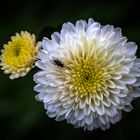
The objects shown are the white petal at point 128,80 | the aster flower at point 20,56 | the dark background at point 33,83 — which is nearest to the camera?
the white petal at point 128,80

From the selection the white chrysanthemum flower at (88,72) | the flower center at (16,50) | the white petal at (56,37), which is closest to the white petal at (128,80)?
the white chrysanthemum flower at (88,72)

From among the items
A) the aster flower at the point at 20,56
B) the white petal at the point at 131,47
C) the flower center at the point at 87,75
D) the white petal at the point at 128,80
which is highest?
the aster flower at the point at 20,56

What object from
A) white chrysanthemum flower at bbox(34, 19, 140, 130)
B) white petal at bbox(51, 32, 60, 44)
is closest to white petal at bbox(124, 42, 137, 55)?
white chrysanthemum flower at bbox(34, 19, 140, 130)

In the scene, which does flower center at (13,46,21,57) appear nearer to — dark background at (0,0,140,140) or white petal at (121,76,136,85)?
dark background at (0,0,140,140)

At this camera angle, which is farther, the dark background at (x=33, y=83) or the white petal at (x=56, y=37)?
the dark background at (x=33, y=83)

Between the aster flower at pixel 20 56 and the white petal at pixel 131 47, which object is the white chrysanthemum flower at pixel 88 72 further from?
the aster flower at pixel 20 56

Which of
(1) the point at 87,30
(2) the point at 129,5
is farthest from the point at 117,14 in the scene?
(1) the point at 87,30

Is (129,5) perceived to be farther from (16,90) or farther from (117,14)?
(16,90)
